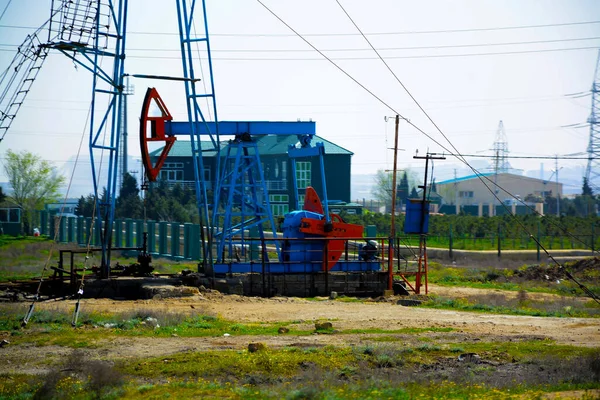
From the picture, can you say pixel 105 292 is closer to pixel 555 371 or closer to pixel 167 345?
pixel 167 345

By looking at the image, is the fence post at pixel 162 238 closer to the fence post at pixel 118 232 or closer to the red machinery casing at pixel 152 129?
the fence post at pixel 118 232

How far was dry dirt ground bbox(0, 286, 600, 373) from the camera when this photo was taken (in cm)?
1442

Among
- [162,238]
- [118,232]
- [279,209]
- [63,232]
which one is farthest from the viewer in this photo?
[279,209]

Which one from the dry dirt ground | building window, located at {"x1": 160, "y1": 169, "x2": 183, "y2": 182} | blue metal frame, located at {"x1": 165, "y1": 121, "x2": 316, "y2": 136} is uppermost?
building window, located at {"x1": 160, "y1": 169, "x2": 183, "y2": 182}

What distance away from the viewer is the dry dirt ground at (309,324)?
14422 millimetres

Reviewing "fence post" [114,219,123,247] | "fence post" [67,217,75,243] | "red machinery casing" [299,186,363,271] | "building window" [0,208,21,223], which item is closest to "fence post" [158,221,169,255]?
"fence post" [114,219,123,247]

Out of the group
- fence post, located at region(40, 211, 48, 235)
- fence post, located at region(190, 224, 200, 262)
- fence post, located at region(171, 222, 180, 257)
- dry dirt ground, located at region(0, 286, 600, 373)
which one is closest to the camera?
dry dirt ground, located at region(0, 286, 600, 373)

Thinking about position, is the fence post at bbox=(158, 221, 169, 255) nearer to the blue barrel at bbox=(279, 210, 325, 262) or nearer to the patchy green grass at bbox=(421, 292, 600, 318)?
the blue barrel at bbox=(279, 210, 325, 262)

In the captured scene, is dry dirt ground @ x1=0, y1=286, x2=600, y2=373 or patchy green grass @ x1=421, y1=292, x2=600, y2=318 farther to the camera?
patchy green grass @ x1=421, y1=292, x2=600, y2=318

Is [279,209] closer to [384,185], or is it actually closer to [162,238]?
[162,238]

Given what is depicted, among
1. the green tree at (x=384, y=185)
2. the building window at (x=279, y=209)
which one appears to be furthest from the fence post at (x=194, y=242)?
the green tree at (x=384, y=185)

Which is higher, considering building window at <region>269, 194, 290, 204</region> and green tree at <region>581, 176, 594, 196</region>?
green tree at <region>581, 176, 594, 196</region>

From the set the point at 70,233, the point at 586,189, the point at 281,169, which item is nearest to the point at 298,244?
the point at 70,233

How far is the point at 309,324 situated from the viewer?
708 inches
